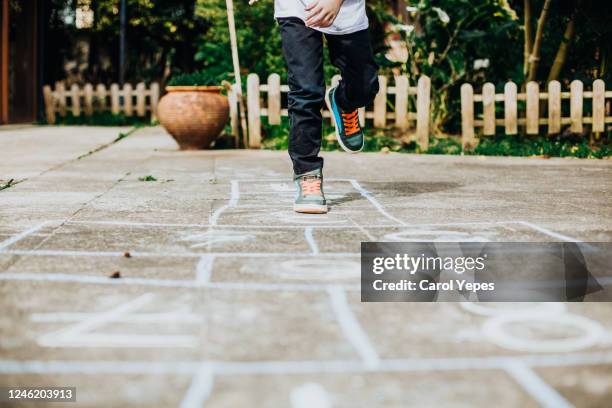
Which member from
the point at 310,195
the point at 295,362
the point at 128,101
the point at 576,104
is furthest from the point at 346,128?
the point at 128,101

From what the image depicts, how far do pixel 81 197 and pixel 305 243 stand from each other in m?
1.57

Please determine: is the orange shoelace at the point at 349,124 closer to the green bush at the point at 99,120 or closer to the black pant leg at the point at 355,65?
the black pant leg at the point at 355,65

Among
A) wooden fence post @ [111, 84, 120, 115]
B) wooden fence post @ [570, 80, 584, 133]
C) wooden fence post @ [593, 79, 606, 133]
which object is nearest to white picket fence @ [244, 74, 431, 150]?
wooden fence post @ [570, 80, 584, 133]

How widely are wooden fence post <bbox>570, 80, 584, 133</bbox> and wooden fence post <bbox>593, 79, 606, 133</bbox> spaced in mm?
129

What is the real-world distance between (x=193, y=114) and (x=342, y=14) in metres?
3.60

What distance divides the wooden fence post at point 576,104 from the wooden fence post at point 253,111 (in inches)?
123

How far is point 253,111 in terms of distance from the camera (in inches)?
297

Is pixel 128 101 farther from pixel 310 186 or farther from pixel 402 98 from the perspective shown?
pixel 310 186

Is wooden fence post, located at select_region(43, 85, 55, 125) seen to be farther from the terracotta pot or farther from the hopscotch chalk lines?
the hopscotch chalk lines

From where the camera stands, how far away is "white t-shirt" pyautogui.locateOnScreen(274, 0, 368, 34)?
133 inches

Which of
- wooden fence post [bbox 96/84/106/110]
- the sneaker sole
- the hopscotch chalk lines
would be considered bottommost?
the hopscotch chalk lines

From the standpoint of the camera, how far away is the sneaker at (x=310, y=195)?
10.7 ft

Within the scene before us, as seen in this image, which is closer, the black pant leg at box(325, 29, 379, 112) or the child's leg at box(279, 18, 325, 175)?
the child's leg at box(279, 18, 325, 175)

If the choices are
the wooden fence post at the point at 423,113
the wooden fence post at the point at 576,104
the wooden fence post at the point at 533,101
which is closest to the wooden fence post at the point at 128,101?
the wooden fence post at the point at 423,113
